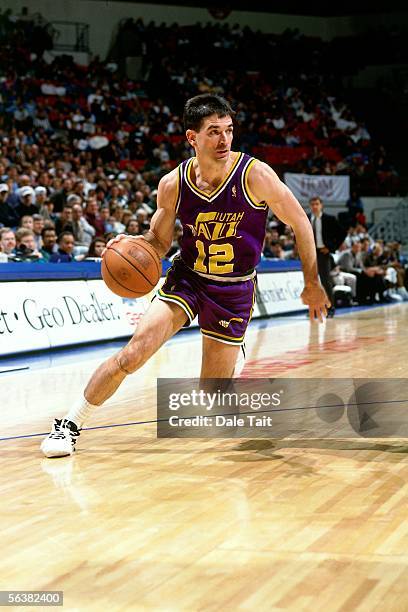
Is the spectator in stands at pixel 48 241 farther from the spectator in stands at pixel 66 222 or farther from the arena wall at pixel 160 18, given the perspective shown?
the arena wall at pixel 160 18

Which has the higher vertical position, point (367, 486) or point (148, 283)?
point (148, 283)

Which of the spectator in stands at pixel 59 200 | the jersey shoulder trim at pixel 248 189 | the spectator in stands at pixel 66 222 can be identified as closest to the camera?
the jersey shoulder trim at pixel 248 189

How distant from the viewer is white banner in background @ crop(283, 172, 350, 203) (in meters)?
26.3

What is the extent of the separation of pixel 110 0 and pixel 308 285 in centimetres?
2639

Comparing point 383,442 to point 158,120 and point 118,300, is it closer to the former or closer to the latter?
point 118,300

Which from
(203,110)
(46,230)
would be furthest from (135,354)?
(46,230)

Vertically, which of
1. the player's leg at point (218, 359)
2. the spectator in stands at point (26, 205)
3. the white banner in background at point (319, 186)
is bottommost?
the player's leg at point (218, 359)

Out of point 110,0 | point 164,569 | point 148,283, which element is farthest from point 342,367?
point 110,0

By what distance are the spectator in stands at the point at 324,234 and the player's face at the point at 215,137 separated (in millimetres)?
9724

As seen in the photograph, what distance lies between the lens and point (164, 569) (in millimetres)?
3273

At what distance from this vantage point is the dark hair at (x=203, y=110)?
535cm

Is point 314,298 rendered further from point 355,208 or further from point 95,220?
point 355,208

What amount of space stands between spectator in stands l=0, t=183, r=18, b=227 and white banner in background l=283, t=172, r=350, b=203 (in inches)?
482

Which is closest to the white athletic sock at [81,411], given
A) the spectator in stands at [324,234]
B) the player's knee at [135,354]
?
the player's knee at [135,354]
